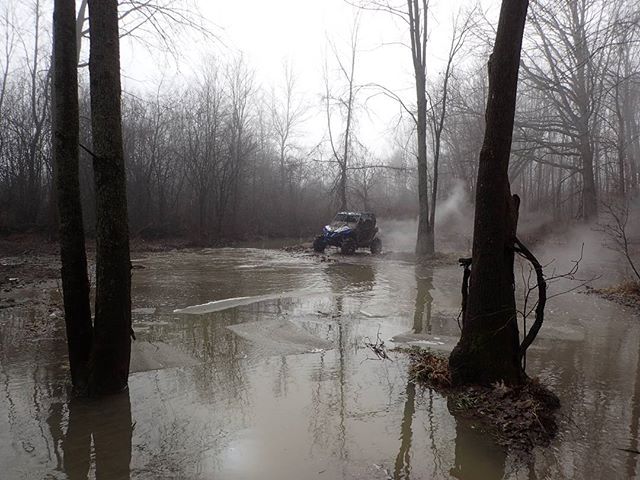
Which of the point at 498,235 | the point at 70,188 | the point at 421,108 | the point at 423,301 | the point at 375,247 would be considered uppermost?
the point at 421,108

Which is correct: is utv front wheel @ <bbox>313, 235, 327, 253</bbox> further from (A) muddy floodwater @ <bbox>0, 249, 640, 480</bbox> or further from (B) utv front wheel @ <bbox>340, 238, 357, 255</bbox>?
(A) muddy floodwater @ <bbox>0, 249, 640, 480</bbox>

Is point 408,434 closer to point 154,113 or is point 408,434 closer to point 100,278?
point 100,278

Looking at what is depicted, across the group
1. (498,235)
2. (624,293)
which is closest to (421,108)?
(624,293)

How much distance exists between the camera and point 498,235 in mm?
4805

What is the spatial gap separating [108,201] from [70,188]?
18.4 inches

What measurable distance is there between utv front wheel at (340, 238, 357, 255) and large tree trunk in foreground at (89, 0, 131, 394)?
53.8 feet

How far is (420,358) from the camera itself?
590cm

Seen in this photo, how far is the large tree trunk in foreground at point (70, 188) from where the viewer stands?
4590 mm

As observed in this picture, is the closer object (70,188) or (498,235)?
(70,188)

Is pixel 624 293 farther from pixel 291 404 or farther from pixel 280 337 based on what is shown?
pixel 291 404

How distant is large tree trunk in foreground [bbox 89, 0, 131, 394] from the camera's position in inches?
177

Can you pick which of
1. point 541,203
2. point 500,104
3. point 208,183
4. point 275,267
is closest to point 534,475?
point 500,104

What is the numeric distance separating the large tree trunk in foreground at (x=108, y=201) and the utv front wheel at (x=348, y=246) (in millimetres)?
16404

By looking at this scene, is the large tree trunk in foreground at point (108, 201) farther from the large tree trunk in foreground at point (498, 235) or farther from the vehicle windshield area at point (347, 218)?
the vehicle windshield area at point (347, 218)
